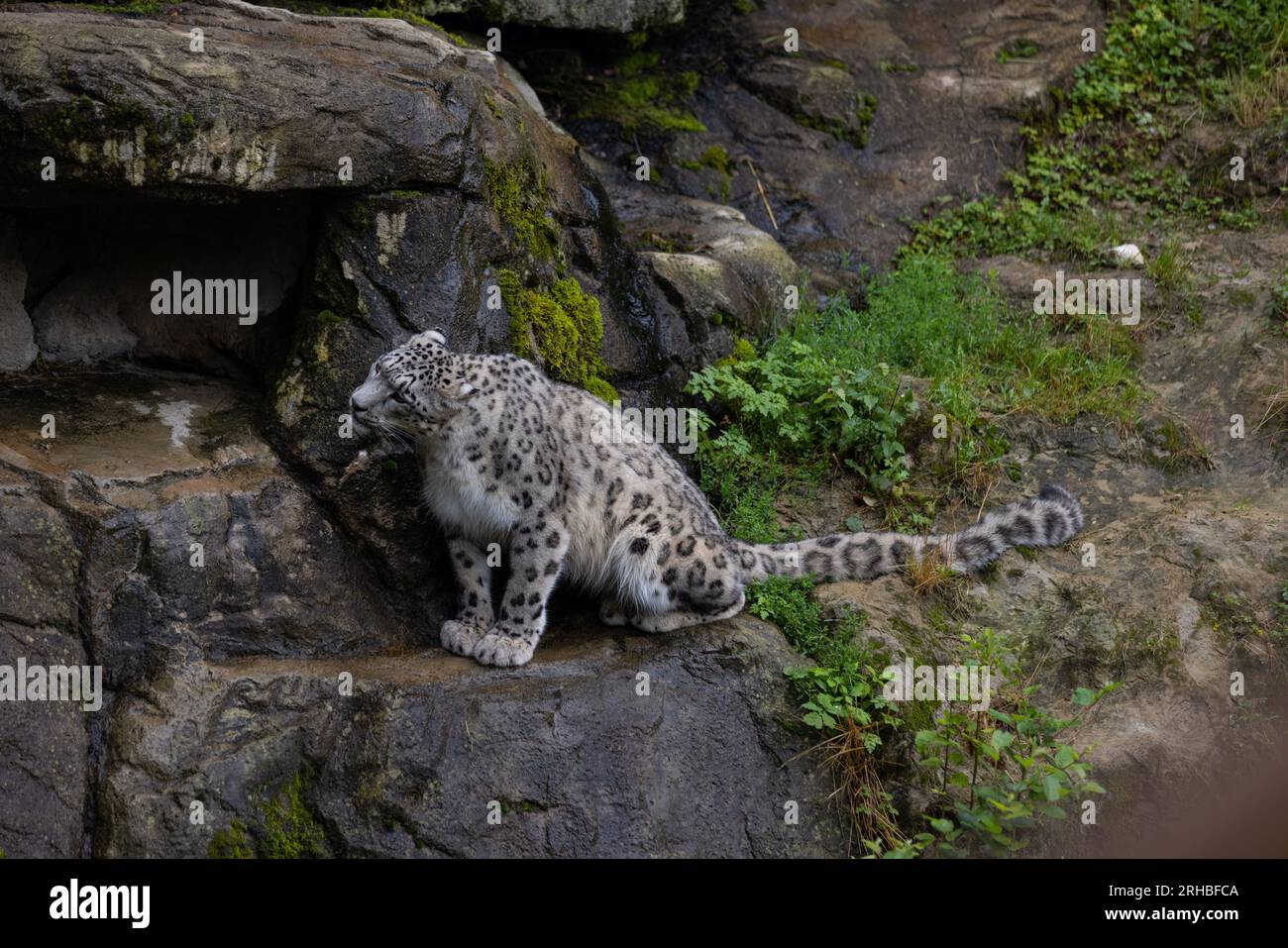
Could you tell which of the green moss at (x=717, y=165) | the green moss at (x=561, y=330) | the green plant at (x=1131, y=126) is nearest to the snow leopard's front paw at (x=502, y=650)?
the green moss at (x=561, y=330)

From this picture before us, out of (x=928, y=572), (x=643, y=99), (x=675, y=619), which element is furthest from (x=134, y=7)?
(x=928, y=572)

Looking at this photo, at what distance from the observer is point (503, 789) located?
6211 mm

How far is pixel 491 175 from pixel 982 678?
4.09 meters

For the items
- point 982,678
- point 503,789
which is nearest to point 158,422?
point 503,789

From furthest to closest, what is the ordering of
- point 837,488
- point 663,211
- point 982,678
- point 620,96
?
point 620,96
point 663,211
point 837,488
point 982,678

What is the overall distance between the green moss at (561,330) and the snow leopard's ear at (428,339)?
2.99ft

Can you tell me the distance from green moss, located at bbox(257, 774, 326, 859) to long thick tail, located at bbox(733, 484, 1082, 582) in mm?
2814

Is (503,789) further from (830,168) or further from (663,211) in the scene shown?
(830,168)

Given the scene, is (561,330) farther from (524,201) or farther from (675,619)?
(675,619)

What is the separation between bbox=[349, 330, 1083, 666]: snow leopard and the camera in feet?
22.2

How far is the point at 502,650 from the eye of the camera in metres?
6.77

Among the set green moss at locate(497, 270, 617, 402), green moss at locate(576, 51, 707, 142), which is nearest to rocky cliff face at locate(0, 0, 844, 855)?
green moss at locate(497, 270, 617, 402)

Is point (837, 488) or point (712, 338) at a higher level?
point (712, 338)

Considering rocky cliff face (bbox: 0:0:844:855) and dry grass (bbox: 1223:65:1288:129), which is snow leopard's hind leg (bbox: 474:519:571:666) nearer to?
rocky cliff face (bbox: 0:0:844:855)
